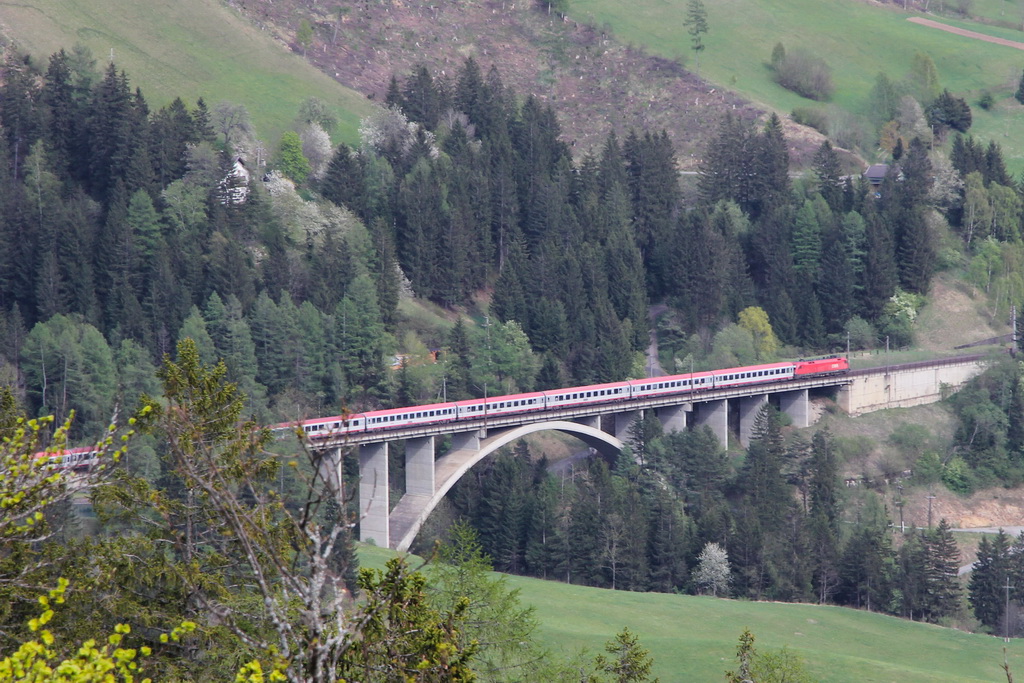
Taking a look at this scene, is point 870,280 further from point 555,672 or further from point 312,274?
point 555,672

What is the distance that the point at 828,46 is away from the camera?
485 feet

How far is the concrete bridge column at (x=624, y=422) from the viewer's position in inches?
3324

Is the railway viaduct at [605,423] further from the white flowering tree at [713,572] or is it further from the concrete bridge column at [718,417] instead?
the white flowering tree at [713,572]

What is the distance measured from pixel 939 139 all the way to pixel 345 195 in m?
59.9

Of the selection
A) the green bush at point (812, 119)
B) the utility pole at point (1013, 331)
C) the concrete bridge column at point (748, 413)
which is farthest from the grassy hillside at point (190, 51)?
the utility pole at point (1013, 331)

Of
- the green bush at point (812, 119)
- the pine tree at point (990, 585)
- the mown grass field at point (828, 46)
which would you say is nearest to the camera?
the pine tree at point (990, 585)

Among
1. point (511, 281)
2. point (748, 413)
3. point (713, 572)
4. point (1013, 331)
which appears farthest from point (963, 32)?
point (713, 572)

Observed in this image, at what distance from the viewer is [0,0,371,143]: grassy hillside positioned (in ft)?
370

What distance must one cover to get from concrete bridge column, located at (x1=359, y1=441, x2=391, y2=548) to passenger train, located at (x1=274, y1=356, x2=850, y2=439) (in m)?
1.35

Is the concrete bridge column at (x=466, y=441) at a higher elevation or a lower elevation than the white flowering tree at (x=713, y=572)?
higher

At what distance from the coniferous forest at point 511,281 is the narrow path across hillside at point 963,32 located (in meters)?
40.0

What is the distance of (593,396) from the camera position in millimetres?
82688

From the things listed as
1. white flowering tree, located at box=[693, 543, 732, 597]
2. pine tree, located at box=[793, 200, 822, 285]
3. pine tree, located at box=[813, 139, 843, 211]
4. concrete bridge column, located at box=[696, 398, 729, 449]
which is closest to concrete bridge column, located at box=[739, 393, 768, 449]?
concrete bridge column, located at box=[696, 398, 729, 449]

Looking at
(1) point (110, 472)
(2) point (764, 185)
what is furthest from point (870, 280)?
(1) point (110, 472)
